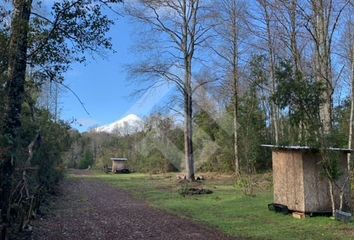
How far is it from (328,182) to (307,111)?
2514 millimetres

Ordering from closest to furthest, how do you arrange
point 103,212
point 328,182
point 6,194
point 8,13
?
point 8,13 → point 6,194 → point 328,182 → point 103,212

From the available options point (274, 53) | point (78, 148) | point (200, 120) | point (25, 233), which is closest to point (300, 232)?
point (25, 233)

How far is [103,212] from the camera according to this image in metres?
16.8

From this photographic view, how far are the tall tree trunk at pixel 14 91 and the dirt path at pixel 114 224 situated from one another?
2.24 metres

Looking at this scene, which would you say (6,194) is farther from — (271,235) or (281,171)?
(281,171)

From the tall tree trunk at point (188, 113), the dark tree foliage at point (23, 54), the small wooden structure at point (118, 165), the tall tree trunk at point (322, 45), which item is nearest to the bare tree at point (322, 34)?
the tall tree trunk at point (322, 45)

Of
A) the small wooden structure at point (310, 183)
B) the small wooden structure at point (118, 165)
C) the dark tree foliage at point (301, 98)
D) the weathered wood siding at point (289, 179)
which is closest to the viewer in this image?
the dark tree foliage at point (301, 98)

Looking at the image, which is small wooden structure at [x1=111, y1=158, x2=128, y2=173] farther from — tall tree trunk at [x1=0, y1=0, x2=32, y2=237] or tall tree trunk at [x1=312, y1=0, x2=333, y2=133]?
tall tree trunk at [x1=0, y1=0, x2=32, y2=237]

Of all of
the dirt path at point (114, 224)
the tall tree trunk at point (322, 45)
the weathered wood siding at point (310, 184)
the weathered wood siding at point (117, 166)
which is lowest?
the dirt path at point (114, 224)

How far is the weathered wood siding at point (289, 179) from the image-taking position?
574 inches

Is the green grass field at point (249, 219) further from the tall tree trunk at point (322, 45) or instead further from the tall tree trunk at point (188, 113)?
the tall tree trunk at point (188, 113)

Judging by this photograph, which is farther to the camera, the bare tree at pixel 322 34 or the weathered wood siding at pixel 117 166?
the weathered wood siding at pixel 117 166

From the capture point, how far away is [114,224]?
535 inches

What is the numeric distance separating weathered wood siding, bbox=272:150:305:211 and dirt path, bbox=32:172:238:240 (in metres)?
3.43
